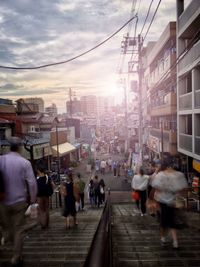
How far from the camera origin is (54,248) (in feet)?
17.7

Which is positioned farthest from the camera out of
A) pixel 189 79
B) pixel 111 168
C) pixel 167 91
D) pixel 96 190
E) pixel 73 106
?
pixel 73 106

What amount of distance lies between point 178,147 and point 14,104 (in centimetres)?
1501

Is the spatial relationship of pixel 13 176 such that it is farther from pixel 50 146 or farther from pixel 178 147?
pixel 50 146

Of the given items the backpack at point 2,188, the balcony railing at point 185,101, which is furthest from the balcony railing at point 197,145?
the backpack at point 2,188

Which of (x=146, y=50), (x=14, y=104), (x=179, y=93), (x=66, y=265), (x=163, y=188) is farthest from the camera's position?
(x=146, y=50)

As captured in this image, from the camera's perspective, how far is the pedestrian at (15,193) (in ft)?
13.5

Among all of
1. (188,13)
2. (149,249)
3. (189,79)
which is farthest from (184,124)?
(149,249)

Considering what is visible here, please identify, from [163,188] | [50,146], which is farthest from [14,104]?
[163,188]

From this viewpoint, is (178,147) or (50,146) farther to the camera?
(50,146)

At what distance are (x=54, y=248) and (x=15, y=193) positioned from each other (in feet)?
5.83

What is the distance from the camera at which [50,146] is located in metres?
31.6

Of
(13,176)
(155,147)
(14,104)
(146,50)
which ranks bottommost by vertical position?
(155,147)

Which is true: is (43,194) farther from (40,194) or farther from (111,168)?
(111,168)

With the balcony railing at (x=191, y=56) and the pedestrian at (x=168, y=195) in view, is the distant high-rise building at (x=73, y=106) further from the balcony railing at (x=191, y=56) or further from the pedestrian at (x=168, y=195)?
the pedestrian at (x=168, y=195)
